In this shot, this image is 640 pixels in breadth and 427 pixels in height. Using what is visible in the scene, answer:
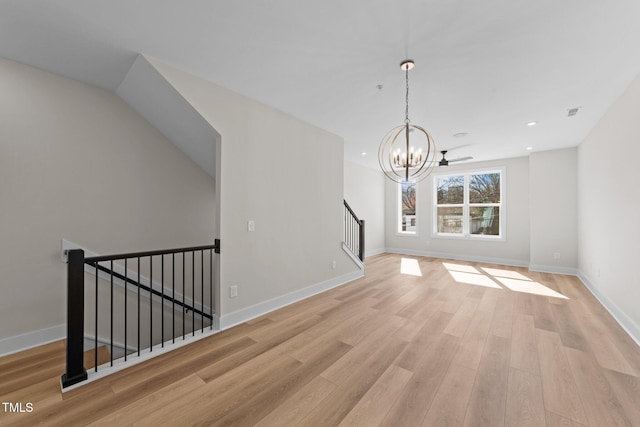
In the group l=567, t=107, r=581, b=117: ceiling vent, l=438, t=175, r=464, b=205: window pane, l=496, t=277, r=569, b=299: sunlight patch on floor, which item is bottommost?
l=496, t=277, r=569, b=299: sunlight patch on floor

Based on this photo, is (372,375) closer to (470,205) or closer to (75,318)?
(75,318)

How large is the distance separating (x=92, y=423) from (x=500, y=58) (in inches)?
162

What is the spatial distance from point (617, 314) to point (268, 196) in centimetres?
453

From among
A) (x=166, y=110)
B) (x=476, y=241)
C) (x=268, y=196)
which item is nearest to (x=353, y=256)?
(x=268, y=196)

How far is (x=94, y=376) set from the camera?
1917 mm

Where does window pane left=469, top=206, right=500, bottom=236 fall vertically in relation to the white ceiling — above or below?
below

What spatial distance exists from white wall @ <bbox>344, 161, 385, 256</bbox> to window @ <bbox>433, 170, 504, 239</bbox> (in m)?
1.60

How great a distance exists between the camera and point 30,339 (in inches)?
96.5

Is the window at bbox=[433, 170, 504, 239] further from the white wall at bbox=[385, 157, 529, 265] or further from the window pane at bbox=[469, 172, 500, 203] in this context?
the white wall at bbox=[385, 157, 529, 265]

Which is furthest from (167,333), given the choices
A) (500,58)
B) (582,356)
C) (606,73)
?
(606,73)

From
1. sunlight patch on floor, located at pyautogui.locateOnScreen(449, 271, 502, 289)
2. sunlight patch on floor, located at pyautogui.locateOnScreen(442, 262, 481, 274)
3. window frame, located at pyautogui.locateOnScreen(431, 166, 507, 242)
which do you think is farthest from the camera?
window frame, located at pyautogui.locateOnScreen(431, 166, 507, 242)

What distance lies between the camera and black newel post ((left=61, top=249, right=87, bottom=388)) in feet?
6.05

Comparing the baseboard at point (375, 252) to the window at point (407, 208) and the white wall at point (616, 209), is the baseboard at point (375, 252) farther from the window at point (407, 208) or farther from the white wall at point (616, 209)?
the white wall at point (616, 209)

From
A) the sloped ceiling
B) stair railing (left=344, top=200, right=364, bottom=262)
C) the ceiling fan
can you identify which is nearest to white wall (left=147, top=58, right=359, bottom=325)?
the sloped ceiling
